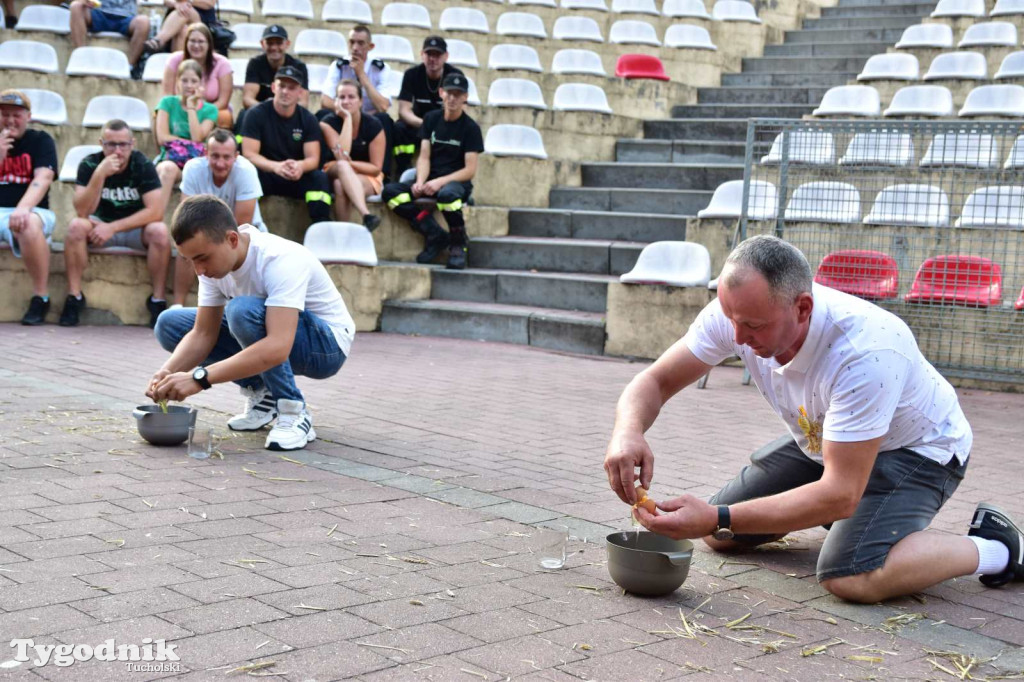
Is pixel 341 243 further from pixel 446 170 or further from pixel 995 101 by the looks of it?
pixel 995 101

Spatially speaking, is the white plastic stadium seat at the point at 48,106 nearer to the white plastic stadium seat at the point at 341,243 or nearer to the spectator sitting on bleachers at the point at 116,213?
the spectator sitting on bleachers at the point at 116,213

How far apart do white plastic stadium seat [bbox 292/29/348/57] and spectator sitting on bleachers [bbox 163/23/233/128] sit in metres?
3.17

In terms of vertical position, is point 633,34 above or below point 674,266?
above

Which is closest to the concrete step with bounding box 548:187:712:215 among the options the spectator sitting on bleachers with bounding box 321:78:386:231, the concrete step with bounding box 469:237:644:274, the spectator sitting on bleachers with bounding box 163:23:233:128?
the concrete step with bounding box 469:237:644:274

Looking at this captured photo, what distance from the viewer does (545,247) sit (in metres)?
10.8

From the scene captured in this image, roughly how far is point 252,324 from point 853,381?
295 centimetres

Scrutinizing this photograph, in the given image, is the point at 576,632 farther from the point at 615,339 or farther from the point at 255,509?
the point at 615,339

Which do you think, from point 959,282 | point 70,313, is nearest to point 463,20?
point 70,313

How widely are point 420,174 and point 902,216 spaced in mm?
4427

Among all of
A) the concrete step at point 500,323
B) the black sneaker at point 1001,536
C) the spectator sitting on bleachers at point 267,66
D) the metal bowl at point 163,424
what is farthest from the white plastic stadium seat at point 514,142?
the black sneaker at point 1001,536

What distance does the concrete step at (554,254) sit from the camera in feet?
34.3

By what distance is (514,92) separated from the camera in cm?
1320

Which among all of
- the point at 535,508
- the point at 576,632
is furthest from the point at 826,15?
the point at 576,632

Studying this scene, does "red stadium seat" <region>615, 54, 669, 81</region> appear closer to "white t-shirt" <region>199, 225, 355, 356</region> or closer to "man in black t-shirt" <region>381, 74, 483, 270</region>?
"man in black t-shirt" <region>381, 74, 483, 270</region>
